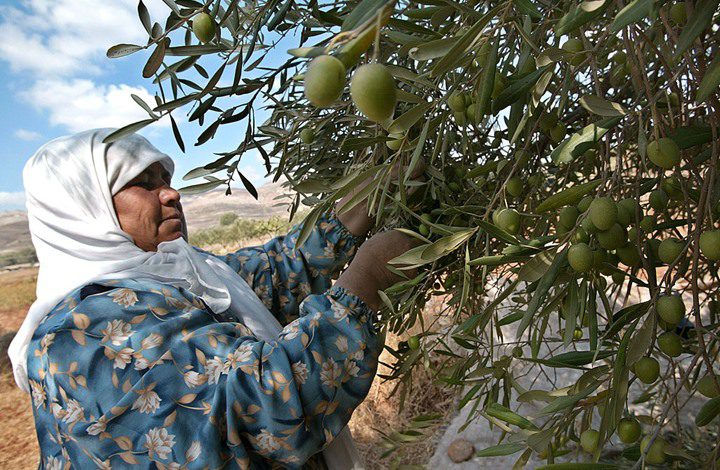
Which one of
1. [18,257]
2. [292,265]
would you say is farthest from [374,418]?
[18,257]

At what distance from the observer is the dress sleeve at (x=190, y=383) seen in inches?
38.9

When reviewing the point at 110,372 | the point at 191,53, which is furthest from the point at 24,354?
the point at 191,53

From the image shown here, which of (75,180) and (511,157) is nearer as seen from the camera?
(511,157)

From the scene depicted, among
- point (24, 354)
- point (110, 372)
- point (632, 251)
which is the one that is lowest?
point (24, 354)

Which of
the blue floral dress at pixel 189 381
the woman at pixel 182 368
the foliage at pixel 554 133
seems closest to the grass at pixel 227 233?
the woman at pixel 182 368

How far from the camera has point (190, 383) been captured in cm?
101

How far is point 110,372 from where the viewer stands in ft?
3.34

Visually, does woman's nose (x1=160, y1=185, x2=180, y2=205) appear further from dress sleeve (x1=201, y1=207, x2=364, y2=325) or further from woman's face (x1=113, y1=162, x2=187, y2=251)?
dress sleeve (x1=201, y1=207, x2=364, y2=325)

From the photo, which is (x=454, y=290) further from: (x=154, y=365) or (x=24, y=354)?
(x=24, y=354)

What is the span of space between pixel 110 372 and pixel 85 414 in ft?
0.33

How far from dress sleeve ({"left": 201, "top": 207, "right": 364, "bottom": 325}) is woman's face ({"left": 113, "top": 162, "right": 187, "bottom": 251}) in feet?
0.97

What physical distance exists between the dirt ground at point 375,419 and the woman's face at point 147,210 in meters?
0.97

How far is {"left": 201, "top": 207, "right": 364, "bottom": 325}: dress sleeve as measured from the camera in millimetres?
→ 1465

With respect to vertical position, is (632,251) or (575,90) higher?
(575,90)
